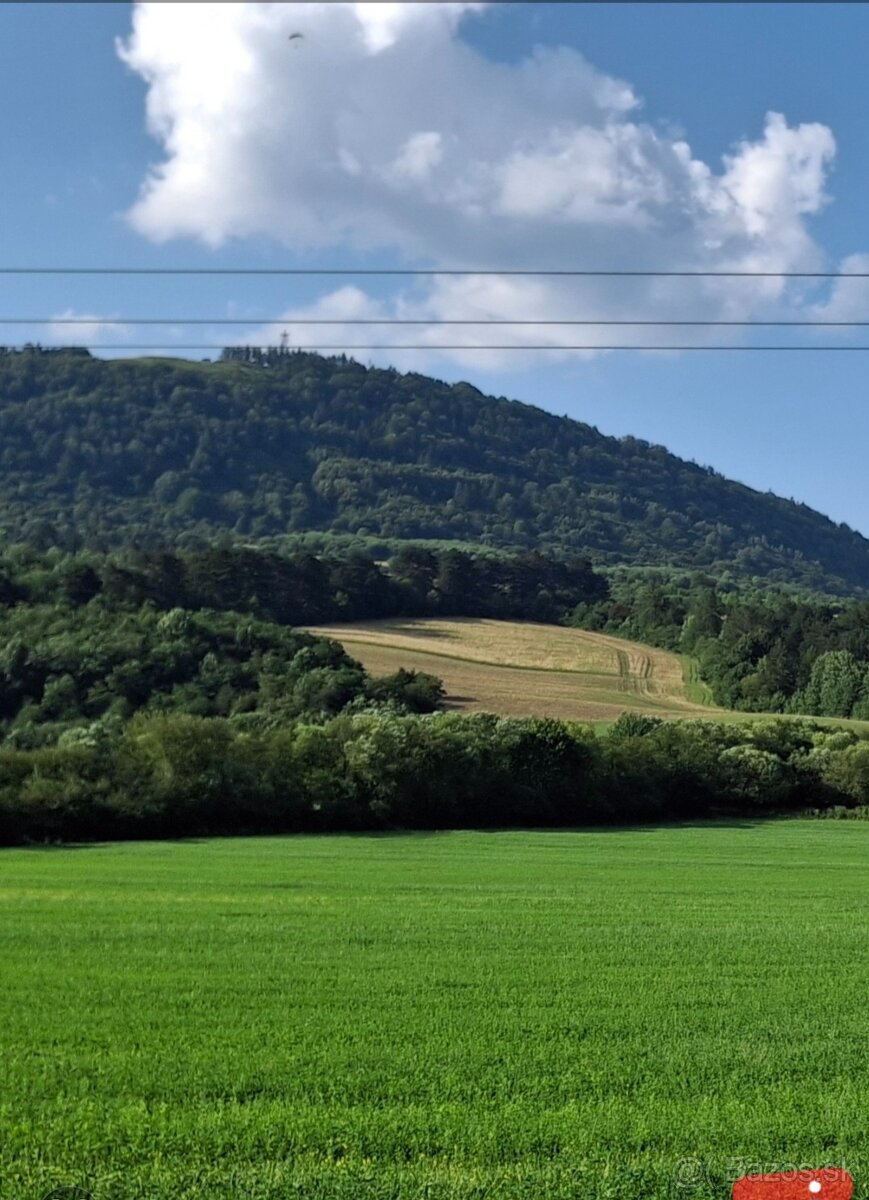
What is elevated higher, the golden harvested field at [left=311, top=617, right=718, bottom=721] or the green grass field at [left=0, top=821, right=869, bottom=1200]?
the golden harvested field at [left=311, top=617, right=718, bottom=721]

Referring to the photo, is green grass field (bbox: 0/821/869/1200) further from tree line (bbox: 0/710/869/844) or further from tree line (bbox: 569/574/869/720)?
tree line (bbox: 569/574/869/720)

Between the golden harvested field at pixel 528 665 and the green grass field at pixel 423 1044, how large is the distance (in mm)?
46447

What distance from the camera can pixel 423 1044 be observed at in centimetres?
1259

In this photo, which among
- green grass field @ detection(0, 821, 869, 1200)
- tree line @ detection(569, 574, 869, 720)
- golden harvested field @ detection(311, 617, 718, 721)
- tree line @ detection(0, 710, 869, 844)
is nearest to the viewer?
green grass field @ detection(0, 821, 869, 1200)

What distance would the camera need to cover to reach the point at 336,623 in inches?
3903

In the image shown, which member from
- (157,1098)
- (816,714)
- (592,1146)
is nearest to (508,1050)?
(592,1146)

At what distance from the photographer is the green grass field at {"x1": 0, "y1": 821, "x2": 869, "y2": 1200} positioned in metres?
9.06

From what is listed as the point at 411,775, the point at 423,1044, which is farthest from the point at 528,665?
the point at 423,1044

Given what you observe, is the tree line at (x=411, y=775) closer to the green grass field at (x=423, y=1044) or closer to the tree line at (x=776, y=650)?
the green grass field at (x=423, y=1044)

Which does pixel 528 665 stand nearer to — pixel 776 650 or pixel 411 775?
pixel 776 650

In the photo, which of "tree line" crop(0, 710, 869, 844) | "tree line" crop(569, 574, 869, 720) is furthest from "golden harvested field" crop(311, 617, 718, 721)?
"tree line" crop(0, 710, 869, 844)

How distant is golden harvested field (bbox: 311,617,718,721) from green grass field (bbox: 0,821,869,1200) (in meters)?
46.4

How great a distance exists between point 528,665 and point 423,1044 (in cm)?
7751

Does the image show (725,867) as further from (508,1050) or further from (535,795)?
(508,1050)
